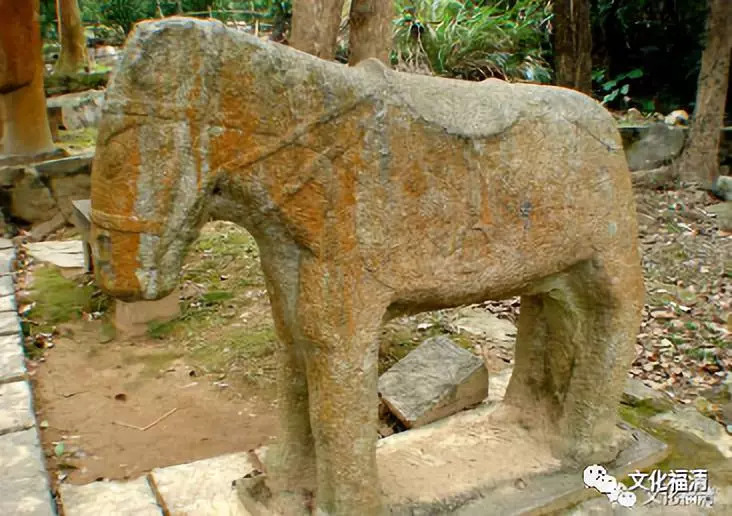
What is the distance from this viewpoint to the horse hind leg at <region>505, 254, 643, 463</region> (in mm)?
2408

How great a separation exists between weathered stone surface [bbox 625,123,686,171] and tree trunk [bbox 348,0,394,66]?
181 inches

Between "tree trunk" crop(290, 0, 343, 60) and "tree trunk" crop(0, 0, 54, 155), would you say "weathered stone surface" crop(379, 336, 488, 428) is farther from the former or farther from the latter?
"tree trunk" crop(0, 0, 54, 155)

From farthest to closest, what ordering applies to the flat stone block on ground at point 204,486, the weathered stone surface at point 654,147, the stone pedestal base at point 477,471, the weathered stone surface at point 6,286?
the weathered stone surface at point 654,147
the weathered stone surface at point 6,286
the flat stone block on ground at point 204,486
the stone pedestal base at point 477,471

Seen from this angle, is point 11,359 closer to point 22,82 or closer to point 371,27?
point 371,27

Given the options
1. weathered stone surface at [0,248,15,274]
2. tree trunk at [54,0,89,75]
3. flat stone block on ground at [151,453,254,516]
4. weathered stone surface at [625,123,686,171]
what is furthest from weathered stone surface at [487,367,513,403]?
tree trunk at [54,0,89,75]

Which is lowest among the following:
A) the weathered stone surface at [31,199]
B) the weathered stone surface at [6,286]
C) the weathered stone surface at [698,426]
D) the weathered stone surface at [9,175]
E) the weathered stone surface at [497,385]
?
the weathered stone surface at [6,286]

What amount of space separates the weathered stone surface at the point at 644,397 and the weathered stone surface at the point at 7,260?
182 inches

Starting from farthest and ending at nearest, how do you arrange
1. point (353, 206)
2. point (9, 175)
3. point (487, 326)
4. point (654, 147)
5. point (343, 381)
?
point (654, 147) < point (9, 175) < point (487, 326) < point (343, 381) < point (353, 206)

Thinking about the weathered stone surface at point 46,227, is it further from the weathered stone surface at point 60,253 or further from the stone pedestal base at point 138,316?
the stone pedestal base at point 138,316

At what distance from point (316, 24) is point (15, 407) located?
2.51 metres

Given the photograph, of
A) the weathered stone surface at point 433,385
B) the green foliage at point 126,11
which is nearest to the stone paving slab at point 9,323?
the weathered stone surface at point 433,385

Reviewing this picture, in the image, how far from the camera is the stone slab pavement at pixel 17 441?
9.27ft

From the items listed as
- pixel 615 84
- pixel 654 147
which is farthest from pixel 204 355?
pixel 615 84

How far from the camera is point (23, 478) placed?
2.99 m
